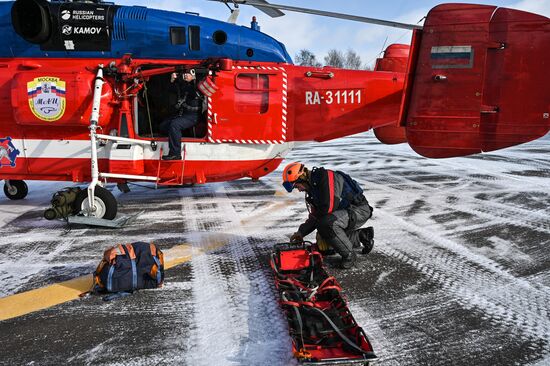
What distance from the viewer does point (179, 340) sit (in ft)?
10.2

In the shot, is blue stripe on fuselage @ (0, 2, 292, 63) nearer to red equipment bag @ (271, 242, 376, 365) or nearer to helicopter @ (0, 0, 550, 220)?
helicopter @ (0, 0, 550, 220)

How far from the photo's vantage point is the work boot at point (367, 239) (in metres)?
4.75

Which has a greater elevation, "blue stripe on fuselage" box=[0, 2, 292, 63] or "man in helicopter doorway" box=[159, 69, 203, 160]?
"blue stripe on fuselage" box=[0, 2, 292, 63]

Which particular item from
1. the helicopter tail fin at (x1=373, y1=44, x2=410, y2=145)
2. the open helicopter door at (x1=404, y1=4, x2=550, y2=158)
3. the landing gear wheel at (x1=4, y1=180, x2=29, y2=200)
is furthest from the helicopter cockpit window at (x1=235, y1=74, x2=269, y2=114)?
the landing gear wheel at (x1=4, y1=180, x2=29, y2=200)

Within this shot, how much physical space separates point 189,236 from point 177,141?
1724 millimetres

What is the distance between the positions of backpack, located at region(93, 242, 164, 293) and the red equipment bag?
1.23 m

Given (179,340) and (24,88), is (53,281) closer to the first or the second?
(179,340)

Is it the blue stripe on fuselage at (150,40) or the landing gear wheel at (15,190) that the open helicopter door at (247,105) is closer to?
the blue stripe on fuselage at (150,40)

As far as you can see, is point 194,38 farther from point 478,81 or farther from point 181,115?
point 478,81

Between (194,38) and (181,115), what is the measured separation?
52.1 inches

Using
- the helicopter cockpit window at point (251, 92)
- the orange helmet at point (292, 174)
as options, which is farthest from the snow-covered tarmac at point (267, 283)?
the helicopter cockpit window at point (251, 92)

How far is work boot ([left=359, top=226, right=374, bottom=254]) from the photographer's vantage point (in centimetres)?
475

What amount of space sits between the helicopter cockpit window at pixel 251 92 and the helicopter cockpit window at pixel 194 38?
87cm

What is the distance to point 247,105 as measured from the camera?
21.5 ft
